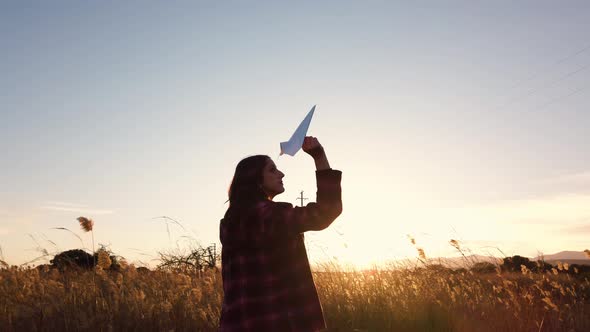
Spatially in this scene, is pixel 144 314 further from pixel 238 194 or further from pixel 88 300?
pixel 238 194

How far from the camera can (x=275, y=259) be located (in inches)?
112

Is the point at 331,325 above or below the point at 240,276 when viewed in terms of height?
below

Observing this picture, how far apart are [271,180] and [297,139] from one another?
18.1 inches

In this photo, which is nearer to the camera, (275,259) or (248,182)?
(275,259)

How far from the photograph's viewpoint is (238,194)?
303 centimetres

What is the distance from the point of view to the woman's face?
3.00 meters

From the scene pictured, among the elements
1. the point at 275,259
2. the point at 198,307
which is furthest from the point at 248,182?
the point at 198,307

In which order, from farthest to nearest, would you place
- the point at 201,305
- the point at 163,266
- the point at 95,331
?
1. the point at 163,266
2. the point at 201,305
3. the point at 95,331

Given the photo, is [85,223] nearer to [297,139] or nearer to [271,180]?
[271,180]

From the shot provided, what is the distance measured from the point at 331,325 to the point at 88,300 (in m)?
2.63

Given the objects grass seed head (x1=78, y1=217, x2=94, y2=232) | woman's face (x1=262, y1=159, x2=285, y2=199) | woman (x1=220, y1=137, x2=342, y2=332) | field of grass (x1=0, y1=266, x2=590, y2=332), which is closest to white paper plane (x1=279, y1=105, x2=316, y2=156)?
woman (x1=220, y1=137, x2=342, y2=332)

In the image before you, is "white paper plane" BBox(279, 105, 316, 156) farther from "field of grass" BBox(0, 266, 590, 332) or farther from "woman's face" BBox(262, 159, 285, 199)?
"field of grass" BBox(0, 266, 590, 332)

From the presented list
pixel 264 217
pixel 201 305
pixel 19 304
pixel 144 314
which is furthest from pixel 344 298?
pixel 264 217

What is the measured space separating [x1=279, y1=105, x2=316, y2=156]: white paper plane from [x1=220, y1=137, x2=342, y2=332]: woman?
170mm
